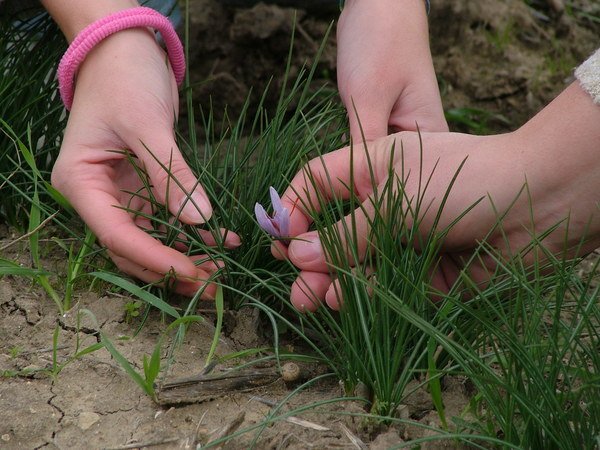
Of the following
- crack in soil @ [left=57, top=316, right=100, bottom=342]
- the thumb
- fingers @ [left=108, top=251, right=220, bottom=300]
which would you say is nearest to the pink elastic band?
the thumb

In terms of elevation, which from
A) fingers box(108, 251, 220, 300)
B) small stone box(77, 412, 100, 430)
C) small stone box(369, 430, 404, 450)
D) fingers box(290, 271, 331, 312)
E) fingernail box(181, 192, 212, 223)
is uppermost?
fingernail box(181, 192, 212, 223)

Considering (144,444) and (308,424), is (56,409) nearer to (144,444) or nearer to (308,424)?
(144,444)

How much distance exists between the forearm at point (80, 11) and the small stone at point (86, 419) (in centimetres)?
94

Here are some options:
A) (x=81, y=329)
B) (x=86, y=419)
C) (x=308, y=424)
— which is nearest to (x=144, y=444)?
(x=86, y=419)

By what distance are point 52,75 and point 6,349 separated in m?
0.86

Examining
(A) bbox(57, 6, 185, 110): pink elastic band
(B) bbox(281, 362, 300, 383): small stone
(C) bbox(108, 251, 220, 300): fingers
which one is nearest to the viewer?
(B) bbox(281, 362, 300, 383): small stone

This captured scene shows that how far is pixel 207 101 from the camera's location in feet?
10.7

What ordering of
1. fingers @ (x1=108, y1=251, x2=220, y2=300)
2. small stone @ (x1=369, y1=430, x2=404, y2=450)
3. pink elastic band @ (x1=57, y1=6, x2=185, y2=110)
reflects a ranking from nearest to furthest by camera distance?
small stone @ (x1=369, y1=430, x2=404, y2=450) < fingers @ (x1=108, y1=251, x2=220, y2=300) < pink elastic band @ (x1=57, y1=6, x2=185, y2=110)

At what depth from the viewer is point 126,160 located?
1.86 metres

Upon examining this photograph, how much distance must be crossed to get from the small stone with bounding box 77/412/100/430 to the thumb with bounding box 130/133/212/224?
1.39ft

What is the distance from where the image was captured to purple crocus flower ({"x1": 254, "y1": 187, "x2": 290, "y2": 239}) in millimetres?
1547

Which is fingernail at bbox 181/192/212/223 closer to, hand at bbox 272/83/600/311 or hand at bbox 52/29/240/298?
hand at bbox 52/29/240/298

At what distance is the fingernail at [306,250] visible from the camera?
157 cm

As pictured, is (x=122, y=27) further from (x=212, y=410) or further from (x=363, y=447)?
(x=363, y=447)
